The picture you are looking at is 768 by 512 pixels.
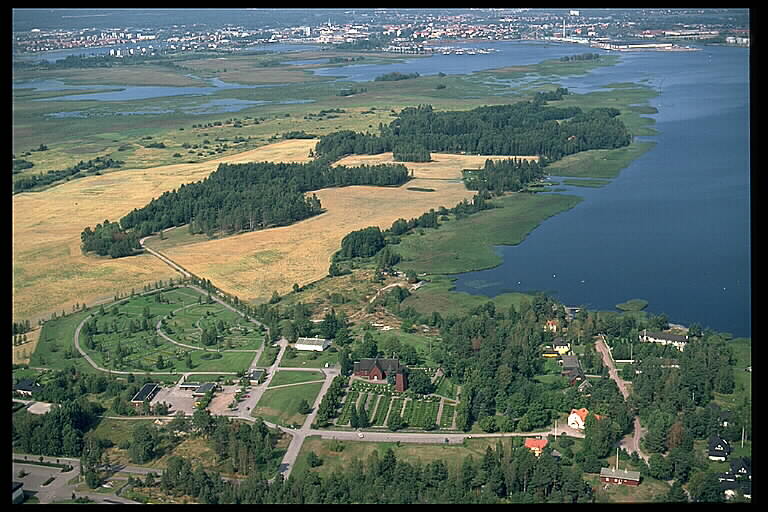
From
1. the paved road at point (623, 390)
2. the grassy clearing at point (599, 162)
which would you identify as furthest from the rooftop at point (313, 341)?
the grassy clearing at point (599, 162)

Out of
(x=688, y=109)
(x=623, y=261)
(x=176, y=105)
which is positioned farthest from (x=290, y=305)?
(x=176, y=105)

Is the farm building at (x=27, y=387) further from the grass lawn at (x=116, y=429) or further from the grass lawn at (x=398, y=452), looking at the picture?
the grass lawn at (x=398, y=452)

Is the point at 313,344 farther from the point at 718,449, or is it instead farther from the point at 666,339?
the point at 718,449

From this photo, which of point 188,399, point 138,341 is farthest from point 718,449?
point 138,341

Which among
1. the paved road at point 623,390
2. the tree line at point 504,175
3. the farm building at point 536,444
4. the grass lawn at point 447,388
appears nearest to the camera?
the farm building at point 536,444
